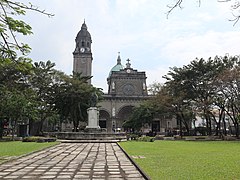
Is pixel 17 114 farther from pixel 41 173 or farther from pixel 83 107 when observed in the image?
pixel 41 173

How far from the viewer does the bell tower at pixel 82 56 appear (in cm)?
5631

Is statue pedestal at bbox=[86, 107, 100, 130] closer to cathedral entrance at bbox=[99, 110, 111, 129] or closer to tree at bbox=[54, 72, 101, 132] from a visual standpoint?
tree at bbox=[54, 72, 101, 132]

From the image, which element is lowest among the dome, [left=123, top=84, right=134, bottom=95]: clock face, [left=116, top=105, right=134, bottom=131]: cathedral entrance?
[left=116, top=105, right=134, bottom=131]: cathedral entrance

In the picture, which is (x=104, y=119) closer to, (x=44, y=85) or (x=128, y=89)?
(x=128, y=89)

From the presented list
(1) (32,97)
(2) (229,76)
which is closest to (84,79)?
(1) (32,97)

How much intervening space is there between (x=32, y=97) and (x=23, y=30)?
25.0 meters

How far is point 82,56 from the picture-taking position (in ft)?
185

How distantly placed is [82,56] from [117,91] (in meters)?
10.8

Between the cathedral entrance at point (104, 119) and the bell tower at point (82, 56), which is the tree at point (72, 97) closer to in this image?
the cathedral entrance at point (104, 119)

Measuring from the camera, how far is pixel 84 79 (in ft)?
117

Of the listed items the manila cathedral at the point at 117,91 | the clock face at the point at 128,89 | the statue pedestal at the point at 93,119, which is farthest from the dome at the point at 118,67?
the statue pedestal at the point at 93,119

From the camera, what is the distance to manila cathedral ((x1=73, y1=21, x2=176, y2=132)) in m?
55.4

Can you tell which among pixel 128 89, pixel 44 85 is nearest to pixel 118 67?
pixel 128 89

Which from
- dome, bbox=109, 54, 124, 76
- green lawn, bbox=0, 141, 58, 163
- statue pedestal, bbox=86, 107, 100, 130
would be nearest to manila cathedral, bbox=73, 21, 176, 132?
dome, bbox=109, 54, 124, 76
